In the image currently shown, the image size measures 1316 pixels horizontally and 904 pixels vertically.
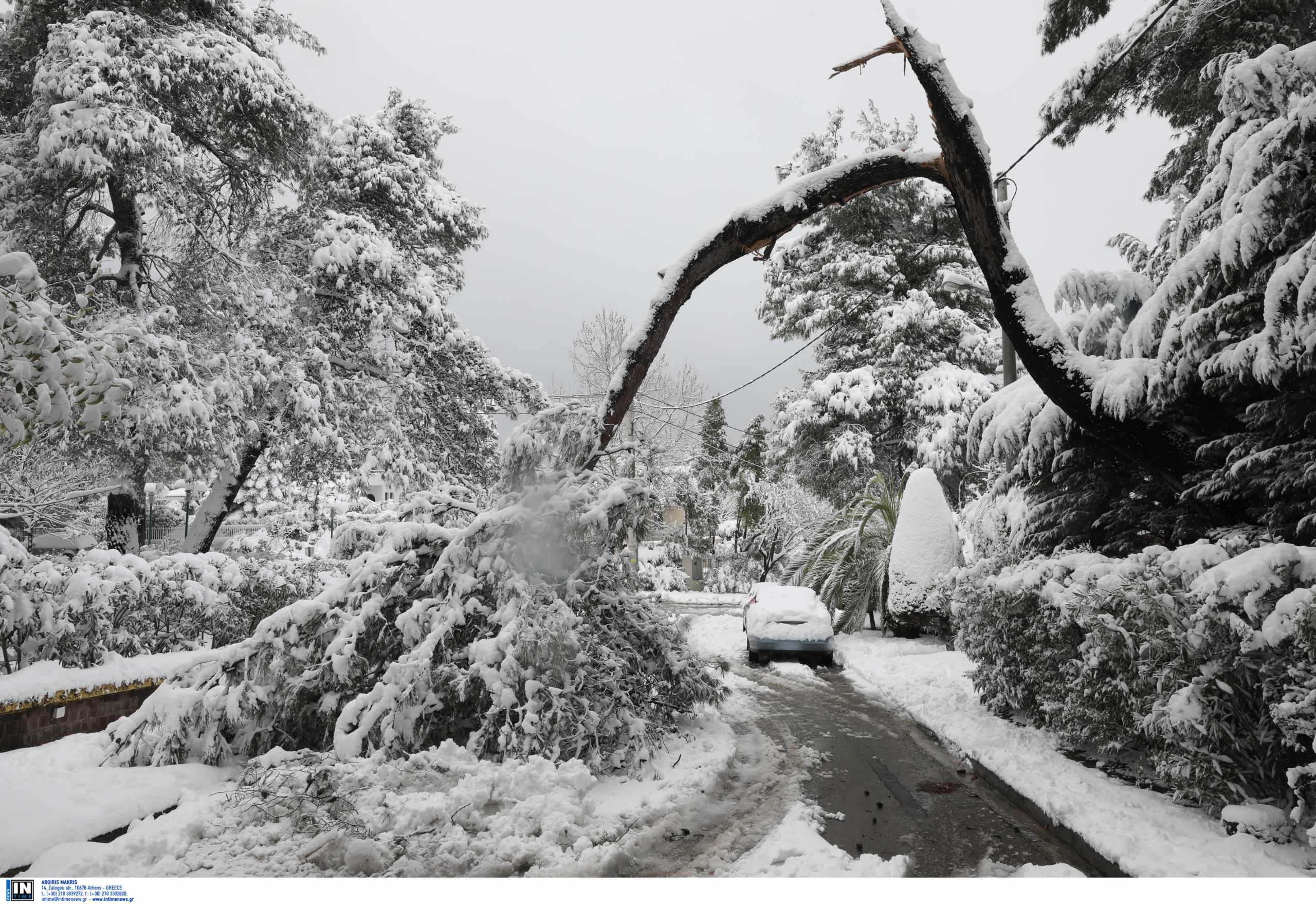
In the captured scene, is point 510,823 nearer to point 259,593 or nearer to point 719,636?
point 259,593

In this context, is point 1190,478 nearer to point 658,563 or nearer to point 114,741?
point 114,741

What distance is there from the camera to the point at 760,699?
8.34m

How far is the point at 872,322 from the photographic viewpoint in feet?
68.7

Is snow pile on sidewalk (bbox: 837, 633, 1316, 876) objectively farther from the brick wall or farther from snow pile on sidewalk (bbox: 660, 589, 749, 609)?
snow pile on sidewalk (bbox: 660, 589, 749, 609)

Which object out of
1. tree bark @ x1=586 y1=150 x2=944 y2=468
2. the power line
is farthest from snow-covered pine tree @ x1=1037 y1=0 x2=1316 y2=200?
tree bark @ x1=586 y1=150 x2=944 y2=468

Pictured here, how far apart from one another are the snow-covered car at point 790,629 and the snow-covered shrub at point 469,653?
17.9 feet

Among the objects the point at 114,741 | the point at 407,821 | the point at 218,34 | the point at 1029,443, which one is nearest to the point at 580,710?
the point at 407,821

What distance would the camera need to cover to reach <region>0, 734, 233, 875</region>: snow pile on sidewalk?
3.41 m

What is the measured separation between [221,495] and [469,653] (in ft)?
29.7

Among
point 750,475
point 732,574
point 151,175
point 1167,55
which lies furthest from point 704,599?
point 151,175

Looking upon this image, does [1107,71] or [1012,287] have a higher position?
[1107,71]

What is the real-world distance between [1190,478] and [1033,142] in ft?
15.2

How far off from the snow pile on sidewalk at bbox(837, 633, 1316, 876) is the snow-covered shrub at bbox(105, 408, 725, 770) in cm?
265

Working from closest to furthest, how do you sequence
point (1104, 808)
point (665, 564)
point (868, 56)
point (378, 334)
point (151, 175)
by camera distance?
point (1104, 808)
point (868, 56)
point (151, 175)
point (378, 334)
point (665, 564)
